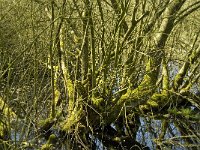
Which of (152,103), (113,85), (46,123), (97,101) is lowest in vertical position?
(46,123)

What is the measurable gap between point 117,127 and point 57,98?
1.20 metres

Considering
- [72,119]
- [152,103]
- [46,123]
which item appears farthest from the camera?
[152,103]

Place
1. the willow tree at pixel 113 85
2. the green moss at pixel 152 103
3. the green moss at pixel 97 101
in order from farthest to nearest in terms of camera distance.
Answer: the green moss at pixel 152 103, the green moss at pixel 97 101, the willow tree at pixel 113 85

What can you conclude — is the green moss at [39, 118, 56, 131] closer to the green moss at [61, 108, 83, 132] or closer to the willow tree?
the willow tree

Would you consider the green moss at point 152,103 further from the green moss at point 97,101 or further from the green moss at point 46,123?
the green moss at point 46,123

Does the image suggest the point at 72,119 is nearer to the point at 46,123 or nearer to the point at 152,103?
the point at 46,123

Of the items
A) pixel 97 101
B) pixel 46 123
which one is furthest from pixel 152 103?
pixel 46 123

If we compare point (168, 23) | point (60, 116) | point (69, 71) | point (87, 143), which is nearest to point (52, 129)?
point (60, 116)

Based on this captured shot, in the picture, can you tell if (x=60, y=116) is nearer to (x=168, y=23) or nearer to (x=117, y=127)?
(x=117, y=127)

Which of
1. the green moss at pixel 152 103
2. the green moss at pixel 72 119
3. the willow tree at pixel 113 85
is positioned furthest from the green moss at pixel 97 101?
the green moss at pixel 152 103

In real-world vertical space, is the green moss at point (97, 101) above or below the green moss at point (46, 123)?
above

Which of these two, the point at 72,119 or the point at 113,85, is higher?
the point at 113,85

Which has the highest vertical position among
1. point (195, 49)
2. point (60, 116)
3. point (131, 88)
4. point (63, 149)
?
point (195, 49)

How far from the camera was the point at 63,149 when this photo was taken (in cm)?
607
